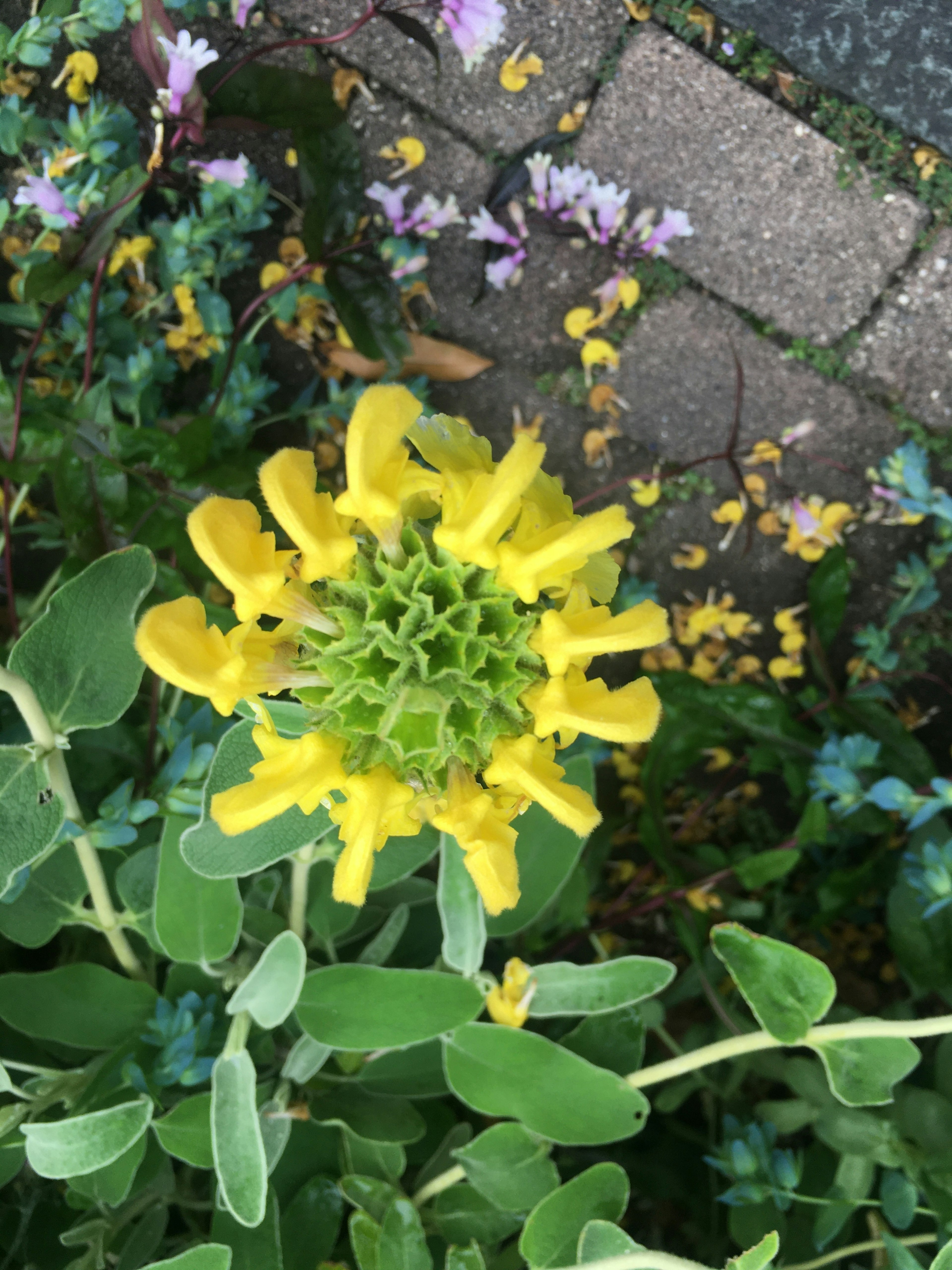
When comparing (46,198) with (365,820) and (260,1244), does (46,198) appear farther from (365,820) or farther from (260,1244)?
(260,1244)

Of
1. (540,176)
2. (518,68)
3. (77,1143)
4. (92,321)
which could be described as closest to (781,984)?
(77,1143)

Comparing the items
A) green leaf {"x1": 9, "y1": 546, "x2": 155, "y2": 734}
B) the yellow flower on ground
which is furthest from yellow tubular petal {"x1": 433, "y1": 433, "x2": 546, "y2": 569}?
green leaf {"x1": 9, "y1": 546, "x2": 155, "y2": 734}

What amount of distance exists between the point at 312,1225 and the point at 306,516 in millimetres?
638

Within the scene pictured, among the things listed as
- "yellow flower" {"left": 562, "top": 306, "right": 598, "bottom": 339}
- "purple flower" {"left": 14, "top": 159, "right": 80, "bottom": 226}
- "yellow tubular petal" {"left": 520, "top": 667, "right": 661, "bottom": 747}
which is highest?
"yellow flower" {"left": 562, "top": 306, "right": 598, "bottom": 339}

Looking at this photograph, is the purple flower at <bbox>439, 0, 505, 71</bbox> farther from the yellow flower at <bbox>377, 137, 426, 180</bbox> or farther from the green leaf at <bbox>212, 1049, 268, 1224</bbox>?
the green leaf at <bbox>212, 1049, 268, 1224</bbox>

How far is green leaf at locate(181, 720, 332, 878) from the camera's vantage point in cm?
55

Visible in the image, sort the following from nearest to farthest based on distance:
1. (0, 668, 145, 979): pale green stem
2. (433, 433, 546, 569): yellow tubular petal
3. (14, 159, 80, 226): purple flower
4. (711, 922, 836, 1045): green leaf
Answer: (433, 433, 546, 569): yellow tubular petal
(0, 668, 145, 979): pale green stem
(711, 922, 836, 1045): green leaf
(14, 159, 80, 226): purple flower

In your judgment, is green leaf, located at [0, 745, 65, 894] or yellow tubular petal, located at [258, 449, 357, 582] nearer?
yellow tubular petal, located at [258, 449, 357, 582]

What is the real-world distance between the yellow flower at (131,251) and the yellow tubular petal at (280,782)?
2.35ft

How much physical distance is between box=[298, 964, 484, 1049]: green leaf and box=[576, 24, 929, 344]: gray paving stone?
2.91 feet

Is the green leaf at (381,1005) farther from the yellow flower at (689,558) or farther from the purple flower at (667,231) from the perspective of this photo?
the purple flower at (667,231)

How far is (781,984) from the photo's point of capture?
2.09 feet

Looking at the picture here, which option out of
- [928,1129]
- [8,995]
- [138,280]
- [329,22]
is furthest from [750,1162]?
[329,22]

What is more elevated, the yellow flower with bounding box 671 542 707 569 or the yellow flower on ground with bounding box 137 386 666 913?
the yellow flower on ground with bounding box 137 386 666 913
